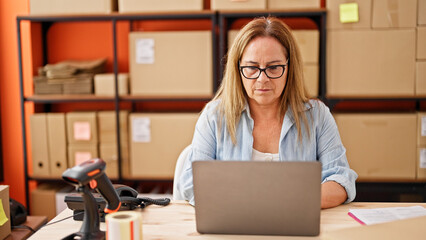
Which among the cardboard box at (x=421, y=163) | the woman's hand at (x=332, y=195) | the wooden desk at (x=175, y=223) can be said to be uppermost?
the woman's hand at (x=332, y=195)

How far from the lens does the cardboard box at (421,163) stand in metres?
2.56

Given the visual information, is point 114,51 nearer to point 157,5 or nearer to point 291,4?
point 157,5

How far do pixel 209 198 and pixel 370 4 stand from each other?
1920 mm

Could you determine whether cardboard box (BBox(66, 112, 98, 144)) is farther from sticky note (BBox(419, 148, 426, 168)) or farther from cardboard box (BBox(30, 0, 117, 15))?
sticky note (BBox(419, 148, 426, 168))

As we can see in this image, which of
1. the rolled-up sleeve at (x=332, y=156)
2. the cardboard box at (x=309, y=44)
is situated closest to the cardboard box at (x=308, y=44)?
the cardboard box at (x=309, y=44)

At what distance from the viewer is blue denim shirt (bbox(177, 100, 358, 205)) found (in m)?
1.58

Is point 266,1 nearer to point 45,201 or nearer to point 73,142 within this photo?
point 73,142

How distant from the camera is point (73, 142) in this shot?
2.81 meters

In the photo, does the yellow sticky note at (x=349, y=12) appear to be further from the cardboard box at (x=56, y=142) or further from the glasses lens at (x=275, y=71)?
the cardboard box at (x=56, y=142)

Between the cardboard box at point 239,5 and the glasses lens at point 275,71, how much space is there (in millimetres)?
1136

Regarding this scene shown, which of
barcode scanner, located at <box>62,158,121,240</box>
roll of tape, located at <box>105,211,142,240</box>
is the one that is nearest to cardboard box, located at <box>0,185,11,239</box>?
barcode scanner, located at <box>62,158,121,240</box>

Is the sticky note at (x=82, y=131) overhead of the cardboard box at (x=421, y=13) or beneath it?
beneath

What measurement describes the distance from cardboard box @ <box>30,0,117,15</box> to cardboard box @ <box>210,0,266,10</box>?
67 centimetres

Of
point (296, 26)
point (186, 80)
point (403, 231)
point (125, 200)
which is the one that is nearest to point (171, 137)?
point (186, 80)
